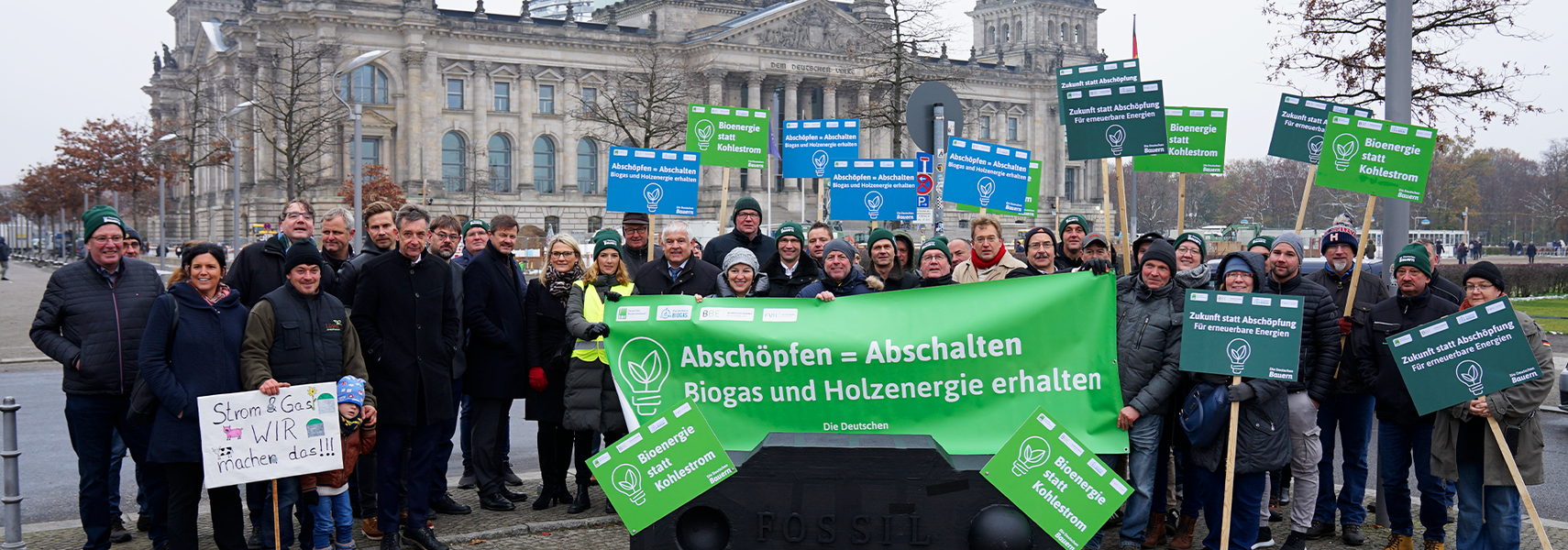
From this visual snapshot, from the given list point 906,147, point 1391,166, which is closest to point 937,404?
point 1391,166

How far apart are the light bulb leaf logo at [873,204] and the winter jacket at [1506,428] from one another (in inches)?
297

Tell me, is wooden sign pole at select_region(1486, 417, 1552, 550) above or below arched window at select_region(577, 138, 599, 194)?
below

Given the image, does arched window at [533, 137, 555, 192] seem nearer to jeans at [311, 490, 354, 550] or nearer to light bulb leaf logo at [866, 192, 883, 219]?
light bulb leaf logo at [866, 192, 883, 219]

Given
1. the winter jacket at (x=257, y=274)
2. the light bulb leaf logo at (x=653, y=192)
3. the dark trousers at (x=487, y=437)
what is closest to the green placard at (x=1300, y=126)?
the light bulb leaf logo at (x=653, y=192)

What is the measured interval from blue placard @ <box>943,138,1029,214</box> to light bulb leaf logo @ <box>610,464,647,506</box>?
26.1 ft

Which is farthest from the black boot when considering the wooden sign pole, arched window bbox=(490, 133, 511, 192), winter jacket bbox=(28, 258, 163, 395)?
arched window bbox=(490, 133, 511, 192)

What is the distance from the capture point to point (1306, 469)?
765 cm

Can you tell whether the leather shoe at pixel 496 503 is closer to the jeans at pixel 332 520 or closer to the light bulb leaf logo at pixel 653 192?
the jeans at pixel 332 520

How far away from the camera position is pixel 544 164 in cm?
7969

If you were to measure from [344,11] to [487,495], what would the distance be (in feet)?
222

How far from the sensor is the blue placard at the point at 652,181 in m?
11.2

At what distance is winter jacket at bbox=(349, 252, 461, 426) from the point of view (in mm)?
7445

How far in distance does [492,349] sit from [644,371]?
2.11m

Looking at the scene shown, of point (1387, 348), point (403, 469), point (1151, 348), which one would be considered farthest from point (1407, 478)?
point (403, 469)
